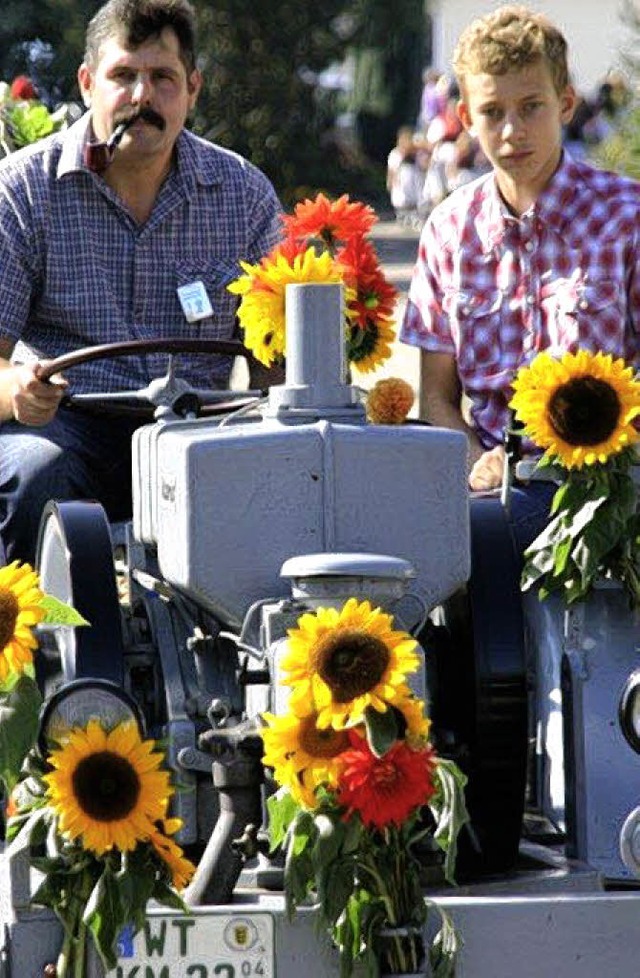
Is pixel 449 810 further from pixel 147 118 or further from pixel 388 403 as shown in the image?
pixel 147 118

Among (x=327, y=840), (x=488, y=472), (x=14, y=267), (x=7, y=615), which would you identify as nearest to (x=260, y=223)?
(x=14, y=267)

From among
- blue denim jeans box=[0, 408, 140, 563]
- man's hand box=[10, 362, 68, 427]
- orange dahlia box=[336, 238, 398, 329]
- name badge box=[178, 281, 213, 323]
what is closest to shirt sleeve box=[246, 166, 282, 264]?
name badge box=[178, 281, 213, 323]

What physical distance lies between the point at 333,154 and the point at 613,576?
28.5 meters

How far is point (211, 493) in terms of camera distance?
4.11 meters

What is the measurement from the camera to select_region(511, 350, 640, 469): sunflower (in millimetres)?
4254

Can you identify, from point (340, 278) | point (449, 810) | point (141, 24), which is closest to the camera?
point (449, 810)

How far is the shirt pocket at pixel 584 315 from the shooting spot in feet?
17.6

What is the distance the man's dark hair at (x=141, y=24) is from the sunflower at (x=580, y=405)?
2.06 meters

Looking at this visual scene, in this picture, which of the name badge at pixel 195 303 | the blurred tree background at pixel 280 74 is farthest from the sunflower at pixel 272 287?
the blurred tree background at pixel 280 74

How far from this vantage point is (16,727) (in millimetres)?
3768

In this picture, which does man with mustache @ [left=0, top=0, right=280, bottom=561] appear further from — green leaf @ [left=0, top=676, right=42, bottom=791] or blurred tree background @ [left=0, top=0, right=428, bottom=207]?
blurred tree background @ [left=0, top=0, right=428, bottom=207]

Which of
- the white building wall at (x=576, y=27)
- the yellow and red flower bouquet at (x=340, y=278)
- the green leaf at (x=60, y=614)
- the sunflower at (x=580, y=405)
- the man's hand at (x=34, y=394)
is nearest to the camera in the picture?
the green leaf at (x=60, y=614)

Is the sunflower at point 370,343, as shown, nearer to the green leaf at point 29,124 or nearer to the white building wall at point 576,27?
the green leaf at point 29,124

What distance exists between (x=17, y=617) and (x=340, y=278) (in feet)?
3.68
